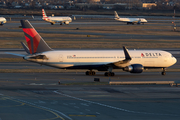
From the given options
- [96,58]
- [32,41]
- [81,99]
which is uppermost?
[32,41]

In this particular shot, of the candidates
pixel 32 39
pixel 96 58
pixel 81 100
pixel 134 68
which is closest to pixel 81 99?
pixel 81 100

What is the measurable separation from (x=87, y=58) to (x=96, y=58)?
132 centimetres

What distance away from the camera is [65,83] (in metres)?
42.0

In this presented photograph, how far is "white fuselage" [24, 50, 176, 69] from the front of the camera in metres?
47.9

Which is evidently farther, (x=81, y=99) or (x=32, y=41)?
(x=32, y=41)

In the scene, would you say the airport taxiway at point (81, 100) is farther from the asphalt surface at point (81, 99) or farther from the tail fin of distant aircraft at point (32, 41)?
the tail fin of distant aircraft at point (32, 41)

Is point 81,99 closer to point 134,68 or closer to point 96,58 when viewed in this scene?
point 134,68

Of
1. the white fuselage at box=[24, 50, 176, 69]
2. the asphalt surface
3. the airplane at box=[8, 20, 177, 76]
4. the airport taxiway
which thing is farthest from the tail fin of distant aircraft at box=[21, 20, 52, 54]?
the airport taxiway

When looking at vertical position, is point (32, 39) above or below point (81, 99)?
above

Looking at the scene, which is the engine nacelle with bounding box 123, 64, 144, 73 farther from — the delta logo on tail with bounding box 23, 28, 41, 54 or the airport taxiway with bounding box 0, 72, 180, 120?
the delta logo on tail with bounding box 23, 28, 41, 54

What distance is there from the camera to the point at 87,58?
48.8m

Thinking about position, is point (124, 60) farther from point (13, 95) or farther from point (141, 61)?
point (13, 95)

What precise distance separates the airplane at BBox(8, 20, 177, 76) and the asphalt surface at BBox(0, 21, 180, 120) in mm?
1738

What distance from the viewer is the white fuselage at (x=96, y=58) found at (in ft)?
157
